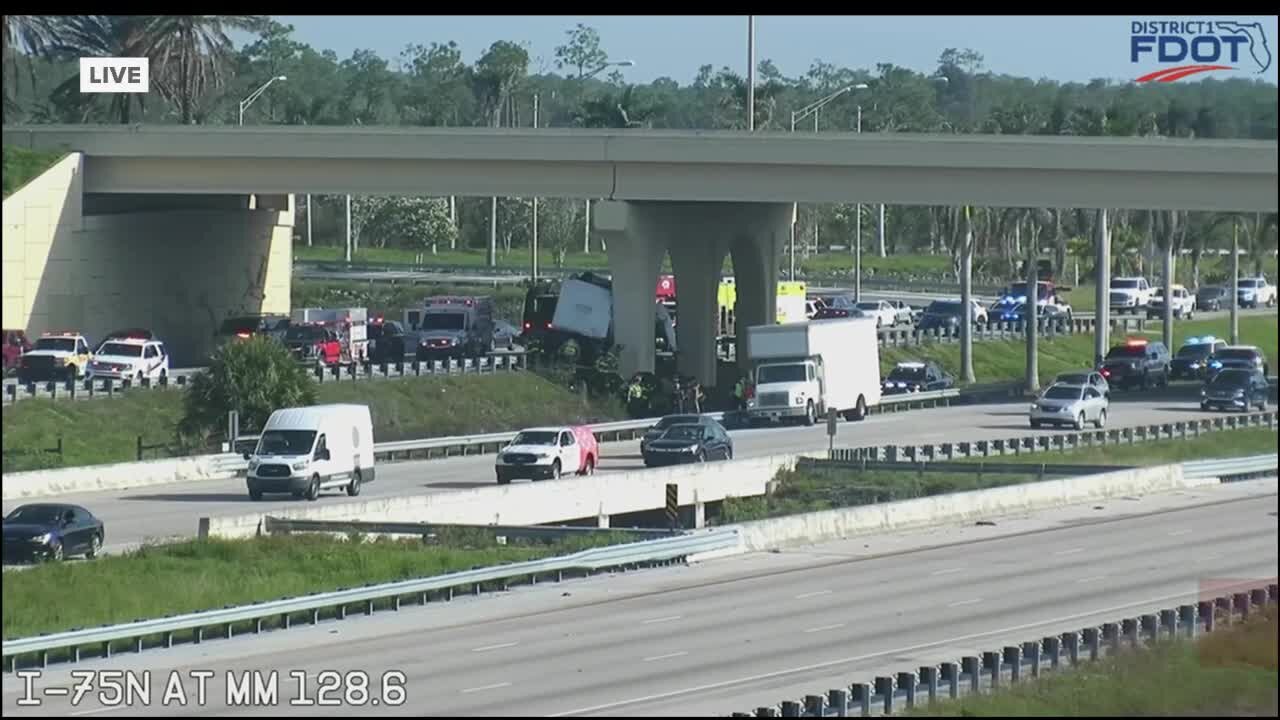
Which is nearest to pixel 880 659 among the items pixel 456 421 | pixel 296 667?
pixel 296 667

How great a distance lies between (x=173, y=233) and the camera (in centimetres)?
8575

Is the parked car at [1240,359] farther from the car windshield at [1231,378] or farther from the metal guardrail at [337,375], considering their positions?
the metal guardrail at [337,375]

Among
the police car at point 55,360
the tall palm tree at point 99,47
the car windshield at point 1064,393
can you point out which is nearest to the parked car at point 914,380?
the car windshield at point 1064,393

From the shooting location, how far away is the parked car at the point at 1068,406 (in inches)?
2448

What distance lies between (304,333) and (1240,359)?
218 feet

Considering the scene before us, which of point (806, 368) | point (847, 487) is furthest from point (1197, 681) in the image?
point (806, 368)

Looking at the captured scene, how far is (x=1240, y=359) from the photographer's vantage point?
16.2 m

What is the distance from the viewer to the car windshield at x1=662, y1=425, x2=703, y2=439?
194ft

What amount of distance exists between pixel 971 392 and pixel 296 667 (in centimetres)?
5891

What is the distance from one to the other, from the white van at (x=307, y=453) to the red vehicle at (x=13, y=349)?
2043 cm

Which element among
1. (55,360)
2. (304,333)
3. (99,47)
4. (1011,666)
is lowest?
(1011,666)

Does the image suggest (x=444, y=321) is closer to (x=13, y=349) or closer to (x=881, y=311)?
(x=13, y=349)

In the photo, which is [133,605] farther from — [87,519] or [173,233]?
[173,233]

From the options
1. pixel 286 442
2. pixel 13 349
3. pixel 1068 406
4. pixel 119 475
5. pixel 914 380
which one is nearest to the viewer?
pixel 286 442
